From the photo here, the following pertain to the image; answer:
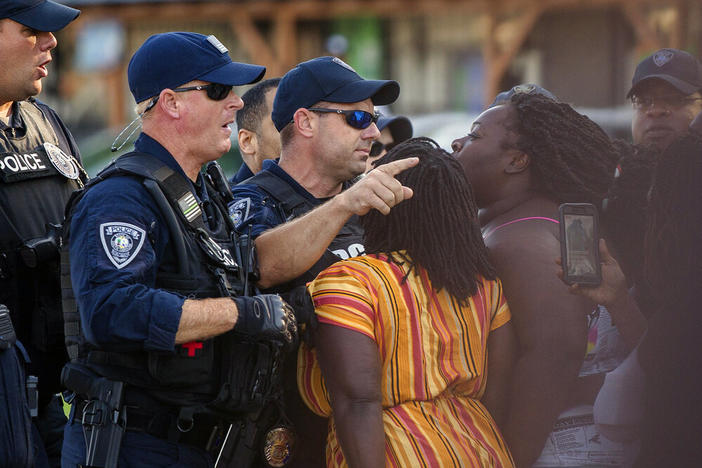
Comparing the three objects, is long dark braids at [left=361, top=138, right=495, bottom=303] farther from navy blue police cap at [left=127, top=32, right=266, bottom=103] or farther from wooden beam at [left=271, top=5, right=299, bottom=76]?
wooden beam at [left=271, top=5, right=299, bottom=76]

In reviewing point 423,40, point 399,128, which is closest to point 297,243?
point 399,128

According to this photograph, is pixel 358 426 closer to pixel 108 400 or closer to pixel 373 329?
pixel 373 329

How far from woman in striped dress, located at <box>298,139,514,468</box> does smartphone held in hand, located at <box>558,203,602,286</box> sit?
23 centimetres

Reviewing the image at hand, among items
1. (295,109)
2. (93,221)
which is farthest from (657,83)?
(93,221)

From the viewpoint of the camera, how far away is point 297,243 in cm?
298

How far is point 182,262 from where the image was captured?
2660mm

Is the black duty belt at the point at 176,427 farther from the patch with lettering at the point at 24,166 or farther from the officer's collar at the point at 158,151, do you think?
the patch with lettering at the point at 24,166

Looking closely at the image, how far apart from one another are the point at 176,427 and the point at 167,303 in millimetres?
431

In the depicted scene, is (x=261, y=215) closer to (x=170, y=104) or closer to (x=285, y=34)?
(x=170, y=104)

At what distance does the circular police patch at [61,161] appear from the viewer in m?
Answer: 3.43

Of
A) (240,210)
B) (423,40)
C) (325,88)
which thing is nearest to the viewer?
(240,210)

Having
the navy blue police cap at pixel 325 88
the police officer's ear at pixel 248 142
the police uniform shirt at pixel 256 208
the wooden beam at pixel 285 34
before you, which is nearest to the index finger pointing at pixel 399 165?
the police uniform shirt at pixel 256 208

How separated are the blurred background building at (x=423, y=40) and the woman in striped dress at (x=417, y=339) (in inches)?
539

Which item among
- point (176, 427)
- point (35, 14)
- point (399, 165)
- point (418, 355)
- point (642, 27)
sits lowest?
point (642, 27)
